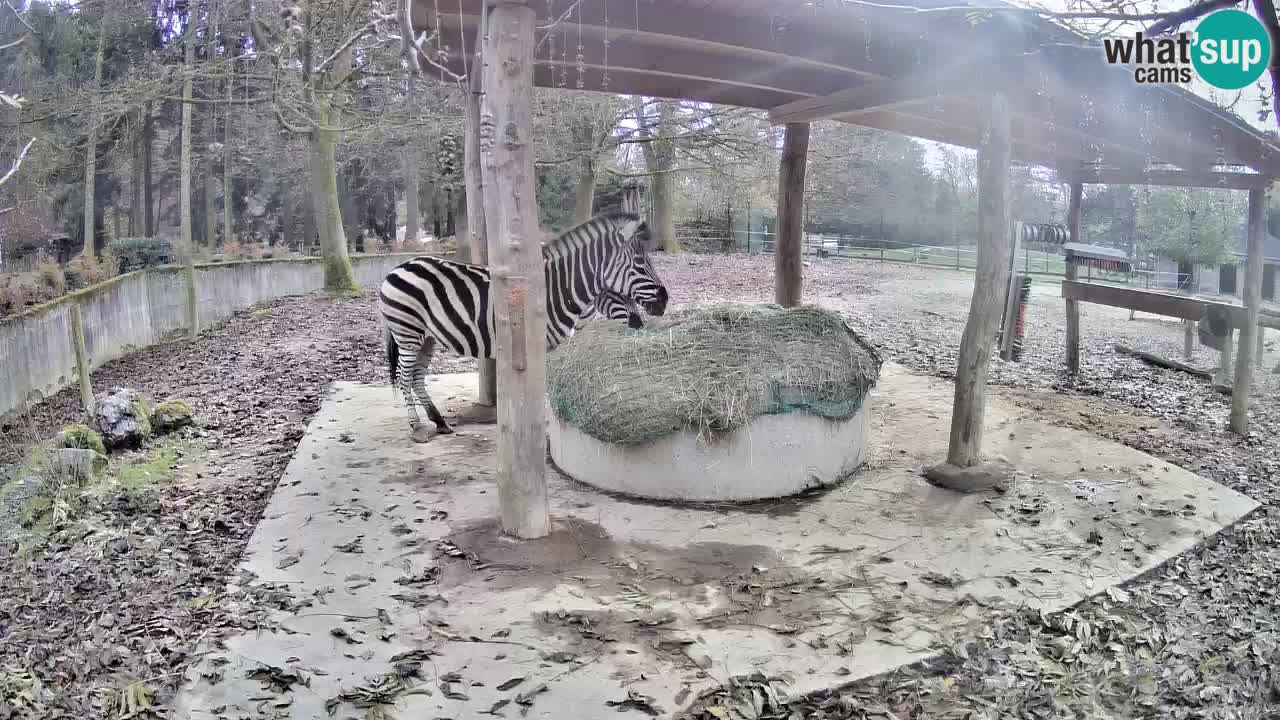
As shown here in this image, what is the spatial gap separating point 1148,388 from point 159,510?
9.28m

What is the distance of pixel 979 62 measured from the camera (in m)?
5.23

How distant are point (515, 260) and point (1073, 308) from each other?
7997mm

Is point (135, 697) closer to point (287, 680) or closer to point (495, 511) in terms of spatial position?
point (287, 680)

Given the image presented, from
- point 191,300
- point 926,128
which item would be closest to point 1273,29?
point 926,128

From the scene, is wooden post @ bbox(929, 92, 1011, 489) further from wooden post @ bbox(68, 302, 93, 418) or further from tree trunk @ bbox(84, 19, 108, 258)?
tree trunk @ bbox(84, 19, 108, 258)

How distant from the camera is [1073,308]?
32.5 feet

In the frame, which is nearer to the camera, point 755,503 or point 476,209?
point 755,503

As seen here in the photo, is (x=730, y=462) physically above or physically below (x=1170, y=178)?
below

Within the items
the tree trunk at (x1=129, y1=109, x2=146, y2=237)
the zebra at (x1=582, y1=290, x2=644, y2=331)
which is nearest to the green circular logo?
the zebra at (x1=582, y1=290, x2=644, y2=331)

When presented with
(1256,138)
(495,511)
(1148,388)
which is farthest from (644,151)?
(495,511)

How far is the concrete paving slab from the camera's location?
3268 mm

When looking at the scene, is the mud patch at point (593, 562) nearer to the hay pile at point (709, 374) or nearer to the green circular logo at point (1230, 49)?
the hay pile at point (709, 374)

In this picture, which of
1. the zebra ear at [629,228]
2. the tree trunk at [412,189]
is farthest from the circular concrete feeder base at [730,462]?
the tree trunk at [412,189]

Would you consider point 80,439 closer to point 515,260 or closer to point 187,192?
point 515,260
